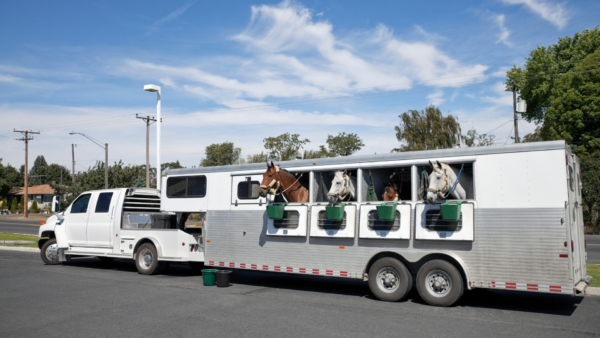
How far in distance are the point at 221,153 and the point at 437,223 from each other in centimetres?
5852

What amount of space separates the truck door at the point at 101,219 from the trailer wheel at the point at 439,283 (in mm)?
9363

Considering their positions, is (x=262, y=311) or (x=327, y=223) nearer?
(x=262, y=311)

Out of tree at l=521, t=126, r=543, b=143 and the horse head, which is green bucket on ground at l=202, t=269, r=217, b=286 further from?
tree at l=521, t=126, r=543, b=143

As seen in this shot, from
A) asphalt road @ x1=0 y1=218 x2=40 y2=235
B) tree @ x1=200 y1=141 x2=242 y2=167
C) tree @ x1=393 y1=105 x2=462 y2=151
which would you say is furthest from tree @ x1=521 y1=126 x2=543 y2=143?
asphalt road @ x1=0 y1=218 x2=40 y2=235

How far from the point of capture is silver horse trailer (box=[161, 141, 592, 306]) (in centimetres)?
789

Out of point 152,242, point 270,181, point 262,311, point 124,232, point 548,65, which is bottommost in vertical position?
point 262,311

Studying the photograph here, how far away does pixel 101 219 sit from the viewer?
1394 cm

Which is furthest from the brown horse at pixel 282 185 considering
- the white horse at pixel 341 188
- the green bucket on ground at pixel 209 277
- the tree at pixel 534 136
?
the tree at pixel 534 136

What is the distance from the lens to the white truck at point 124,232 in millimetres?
12555

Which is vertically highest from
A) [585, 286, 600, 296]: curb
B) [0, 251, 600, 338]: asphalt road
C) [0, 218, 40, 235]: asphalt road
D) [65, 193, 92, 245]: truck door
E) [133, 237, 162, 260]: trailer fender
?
[65, 193, 92, 245]: truck door

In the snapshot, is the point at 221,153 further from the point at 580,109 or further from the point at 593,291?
the point at 593,291

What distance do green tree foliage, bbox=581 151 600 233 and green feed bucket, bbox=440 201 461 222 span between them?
21478 millimetres

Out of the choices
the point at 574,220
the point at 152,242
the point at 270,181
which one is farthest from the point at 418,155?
the point at 152,242

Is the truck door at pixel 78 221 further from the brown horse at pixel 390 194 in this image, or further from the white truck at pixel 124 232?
the brown horse at pixel 390 194
